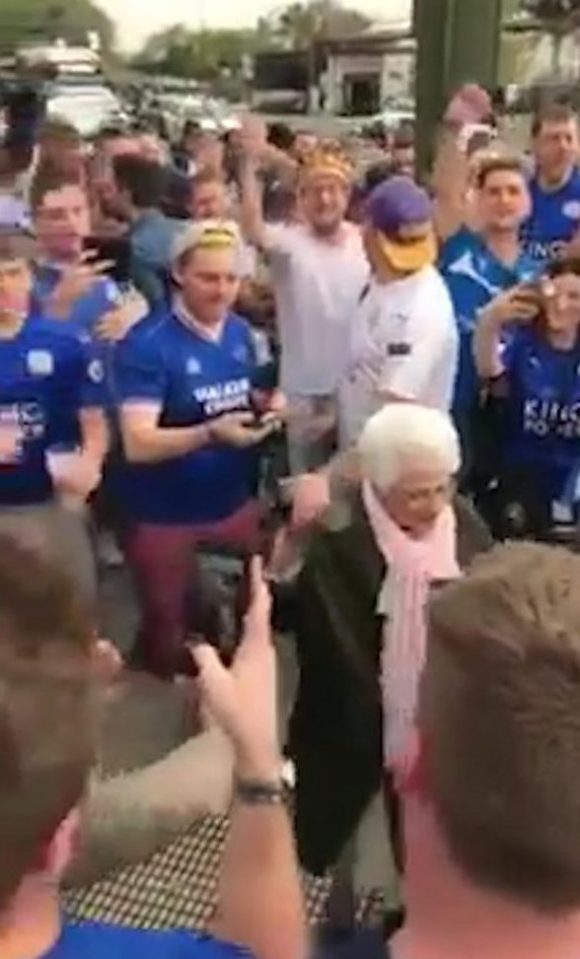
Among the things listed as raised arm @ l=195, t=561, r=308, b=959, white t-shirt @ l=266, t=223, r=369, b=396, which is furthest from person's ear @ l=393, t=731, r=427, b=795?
white t-shirt @ l=266, t=223, r=369, b=396

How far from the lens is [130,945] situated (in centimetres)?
161

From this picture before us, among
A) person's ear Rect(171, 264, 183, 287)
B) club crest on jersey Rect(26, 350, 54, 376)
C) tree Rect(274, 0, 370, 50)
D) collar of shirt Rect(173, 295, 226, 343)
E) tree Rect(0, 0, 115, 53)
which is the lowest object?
tree Rect(0, 0, 115, 53)

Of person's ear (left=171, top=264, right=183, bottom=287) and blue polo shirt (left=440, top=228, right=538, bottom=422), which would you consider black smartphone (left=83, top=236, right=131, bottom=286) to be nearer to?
blue polo shirt (left=440, top=228, right=538, bottom=422)

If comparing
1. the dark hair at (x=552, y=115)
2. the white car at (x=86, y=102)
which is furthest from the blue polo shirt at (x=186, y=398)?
the white car at (x=86, y=102)

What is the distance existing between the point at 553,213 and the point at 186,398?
2901mm

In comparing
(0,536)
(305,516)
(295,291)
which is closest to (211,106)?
(295,291)

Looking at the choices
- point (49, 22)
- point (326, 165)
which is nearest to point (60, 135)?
point (326, 165)

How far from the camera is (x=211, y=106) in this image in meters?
20.9

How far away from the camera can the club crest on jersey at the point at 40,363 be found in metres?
4.68

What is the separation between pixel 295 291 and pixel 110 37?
33941mm

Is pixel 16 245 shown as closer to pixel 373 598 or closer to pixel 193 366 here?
pixel 193 366

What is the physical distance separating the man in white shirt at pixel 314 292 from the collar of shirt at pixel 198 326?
1.02 m

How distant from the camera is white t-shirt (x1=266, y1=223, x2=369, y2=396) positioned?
589 centimetres

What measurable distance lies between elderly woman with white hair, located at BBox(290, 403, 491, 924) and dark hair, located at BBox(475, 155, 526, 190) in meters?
2.55
